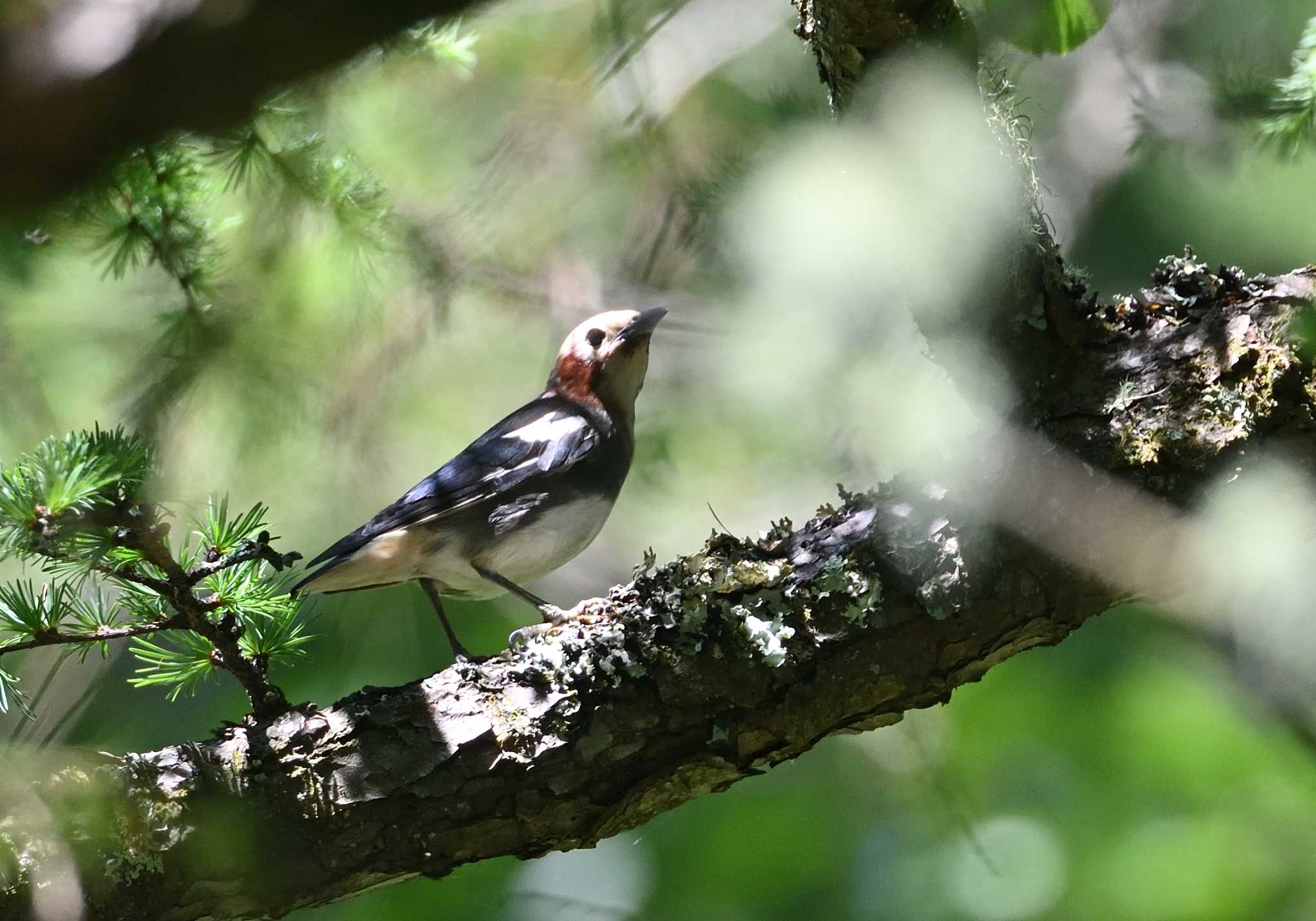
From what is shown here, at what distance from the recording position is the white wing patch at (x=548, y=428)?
3.43m

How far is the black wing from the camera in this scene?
311cm

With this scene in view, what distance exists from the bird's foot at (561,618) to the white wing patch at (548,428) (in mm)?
→ 861

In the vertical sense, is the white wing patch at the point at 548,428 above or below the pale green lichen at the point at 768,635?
above

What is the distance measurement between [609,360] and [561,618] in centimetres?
139

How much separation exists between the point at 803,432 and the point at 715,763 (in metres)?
2.09

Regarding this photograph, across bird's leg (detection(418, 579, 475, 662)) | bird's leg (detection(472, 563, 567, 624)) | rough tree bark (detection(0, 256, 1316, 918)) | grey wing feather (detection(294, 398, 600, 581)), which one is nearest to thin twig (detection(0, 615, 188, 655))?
rough tree bark (detection(0, 256, 1316, 918))

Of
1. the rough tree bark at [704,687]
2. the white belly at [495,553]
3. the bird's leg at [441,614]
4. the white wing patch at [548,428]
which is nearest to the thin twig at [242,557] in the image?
the rough tree bark at [704,687]

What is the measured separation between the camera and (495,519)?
3.22 meters

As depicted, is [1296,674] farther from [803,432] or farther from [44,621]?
[44,621]

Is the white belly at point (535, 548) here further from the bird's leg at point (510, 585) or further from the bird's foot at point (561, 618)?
the bird's foot at point (561, 618)

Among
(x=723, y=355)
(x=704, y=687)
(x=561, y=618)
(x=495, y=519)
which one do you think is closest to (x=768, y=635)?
(x=704, y=687)

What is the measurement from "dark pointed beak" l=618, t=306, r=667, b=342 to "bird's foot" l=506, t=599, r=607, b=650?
128 centimetres

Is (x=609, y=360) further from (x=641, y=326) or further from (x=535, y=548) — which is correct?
(x=535, y=548)

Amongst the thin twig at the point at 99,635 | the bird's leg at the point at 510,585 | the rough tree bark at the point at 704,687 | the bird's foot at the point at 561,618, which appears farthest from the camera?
the bird's leg at the point at 510,585
